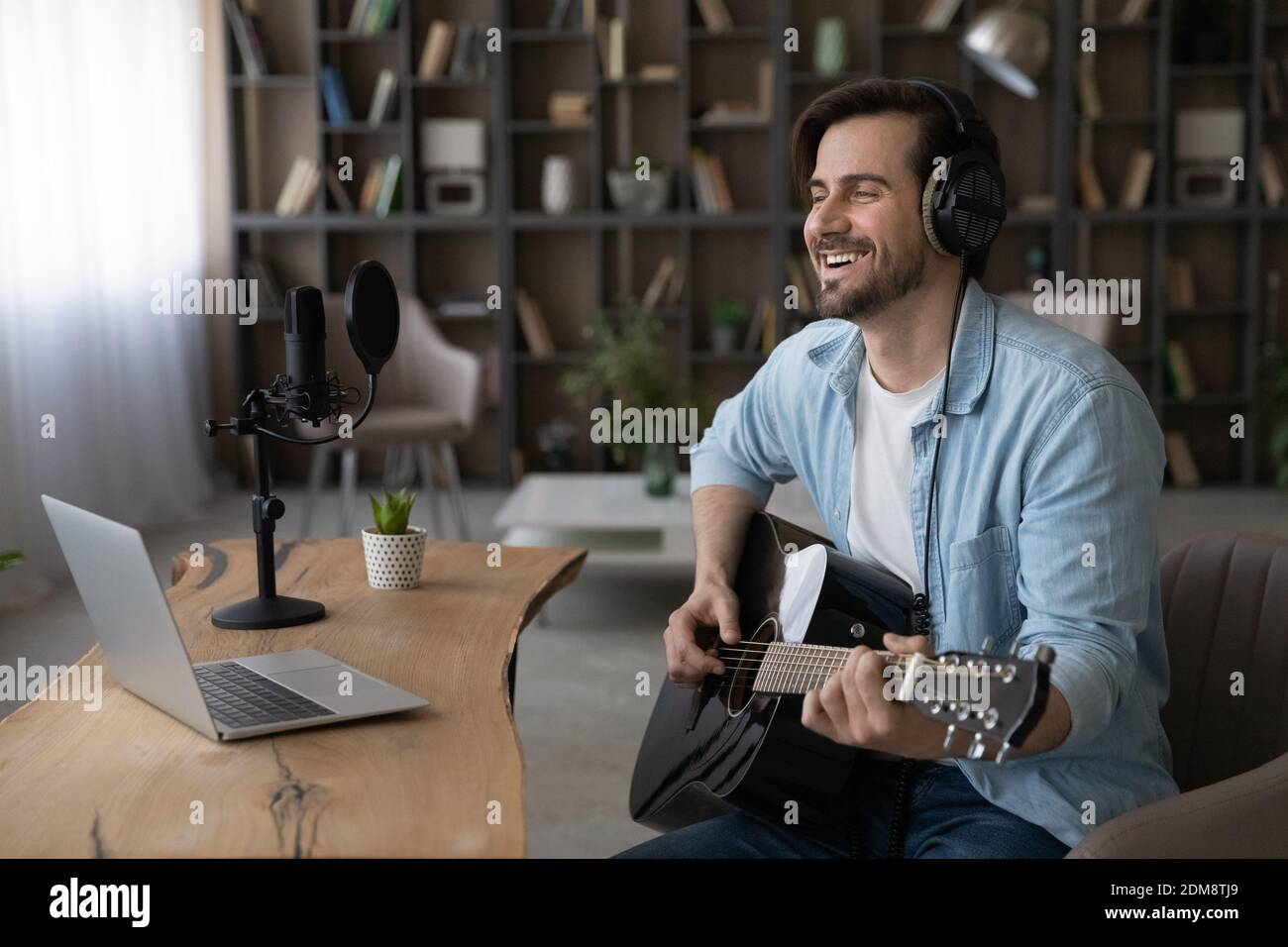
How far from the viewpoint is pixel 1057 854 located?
1.26m

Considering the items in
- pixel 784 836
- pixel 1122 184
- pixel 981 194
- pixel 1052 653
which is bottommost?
pixel 784 836

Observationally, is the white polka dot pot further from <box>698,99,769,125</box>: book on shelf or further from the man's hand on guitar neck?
<box>698,99,769,125</box>: book on shelf

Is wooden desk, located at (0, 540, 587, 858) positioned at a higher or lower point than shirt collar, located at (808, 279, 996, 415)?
lower

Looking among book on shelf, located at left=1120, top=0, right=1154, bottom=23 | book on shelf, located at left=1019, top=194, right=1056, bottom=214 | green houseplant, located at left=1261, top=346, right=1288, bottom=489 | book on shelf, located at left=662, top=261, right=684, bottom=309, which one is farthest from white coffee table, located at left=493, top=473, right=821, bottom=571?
book on shelf, located at left=1120, top=0, right=1154, bottom=23

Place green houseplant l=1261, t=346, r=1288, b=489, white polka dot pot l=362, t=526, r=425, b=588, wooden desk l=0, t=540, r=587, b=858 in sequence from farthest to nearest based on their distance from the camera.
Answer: green houseplant l=1261, t=346, r=1288, b=489, white polka dot pot l=362, t=526, r=425, b=588, wooden desk l=0, t=540, r=587, b=858

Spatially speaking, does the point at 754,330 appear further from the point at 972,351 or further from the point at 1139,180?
the point at 972,351

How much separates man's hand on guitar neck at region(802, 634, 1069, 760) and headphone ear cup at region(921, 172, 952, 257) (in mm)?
533

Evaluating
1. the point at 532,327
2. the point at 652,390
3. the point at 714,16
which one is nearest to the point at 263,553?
the point at 652,390

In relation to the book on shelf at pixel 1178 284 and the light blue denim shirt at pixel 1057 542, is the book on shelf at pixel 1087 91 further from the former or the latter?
the light blue denim shirt at pixel 1057 542

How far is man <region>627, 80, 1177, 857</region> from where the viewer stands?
1199 mm

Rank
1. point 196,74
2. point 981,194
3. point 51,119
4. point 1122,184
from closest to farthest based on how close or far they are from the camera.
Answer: point 981,194, point 51,119, point 196,74, point 1122,184

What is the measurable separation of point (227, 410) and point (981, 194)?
→ 5.32 metres

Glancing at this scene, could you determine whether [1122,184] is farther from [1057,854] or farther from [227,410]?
[1057,854]
